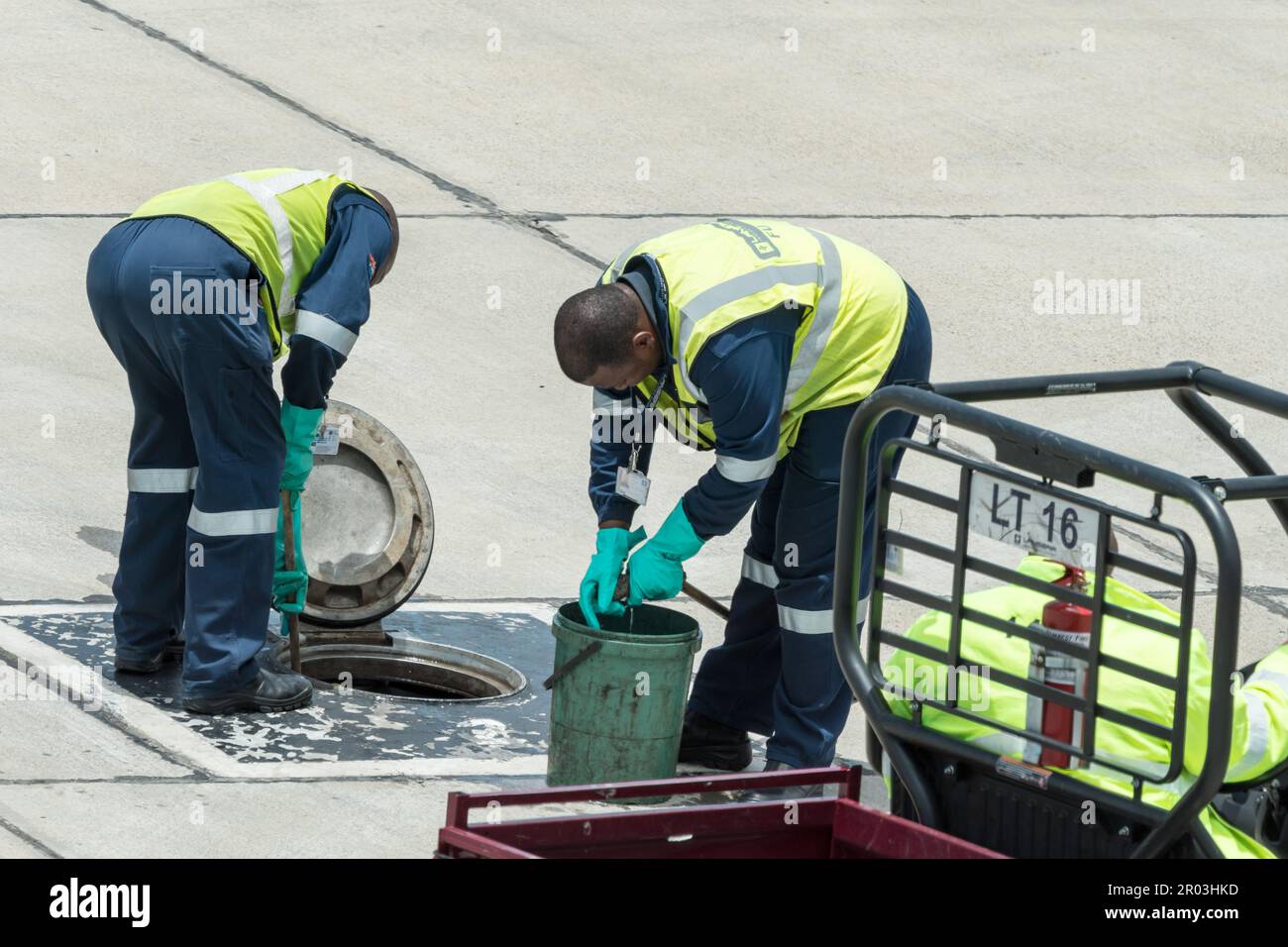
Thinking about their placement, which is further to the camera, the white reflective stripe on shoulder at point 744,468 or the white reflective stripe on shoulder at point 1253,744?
the white reflective stripe on shoulder at point 744,468

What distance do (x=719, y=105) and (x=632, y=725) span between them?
703 centimetres

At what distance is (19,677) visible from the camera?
5.71 metres

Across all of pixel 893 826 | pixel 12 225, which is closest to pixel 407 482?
pixel 893 826

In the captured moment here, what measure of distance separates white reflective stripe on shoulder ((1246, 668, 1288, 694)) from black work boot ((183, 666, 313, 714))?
2.87 metres

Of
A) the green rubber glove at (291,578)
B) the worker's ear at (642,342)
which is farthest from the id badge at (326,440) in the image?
the worker's ear at (642,342)

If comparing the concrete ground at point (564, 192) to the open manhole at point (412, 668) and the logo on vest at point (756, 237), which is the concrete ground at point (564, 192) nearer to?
the open manhole at point (412, 668)

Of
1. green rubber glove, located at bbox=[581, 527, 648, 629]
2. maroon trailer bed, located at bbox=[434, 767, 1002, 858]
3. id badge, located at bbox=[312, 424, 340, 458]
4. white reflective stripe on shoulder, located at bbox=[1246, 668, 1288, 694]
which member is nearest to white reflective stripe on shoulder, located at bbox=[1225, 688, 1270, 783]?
white reflective stripe on shoulder, located at bbox=[1246, 668, 1288, 694]

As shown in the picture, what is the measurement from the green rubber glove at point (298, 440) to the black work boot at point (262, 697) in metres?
0.57

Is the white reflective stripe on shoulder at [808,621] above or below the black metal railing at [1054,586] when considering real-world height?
below

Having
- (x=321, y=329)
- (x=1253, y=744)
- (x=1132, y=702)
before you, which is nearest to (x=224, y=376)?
(x=321, y=329)

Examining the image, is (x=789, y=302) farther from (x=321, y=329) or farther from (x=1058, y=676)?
(x=1058, y=676)

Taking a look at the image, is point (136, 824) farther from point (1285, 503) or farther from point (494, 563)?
point (1285, 503)

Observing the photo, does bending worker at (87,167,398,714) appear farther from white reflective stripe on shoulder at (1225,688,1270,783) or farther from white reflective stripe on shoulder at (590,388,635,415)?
white reflective stripe on shoulder at (1225,688,1270,783)

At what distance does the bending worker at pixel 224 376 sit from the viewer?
542 cm
